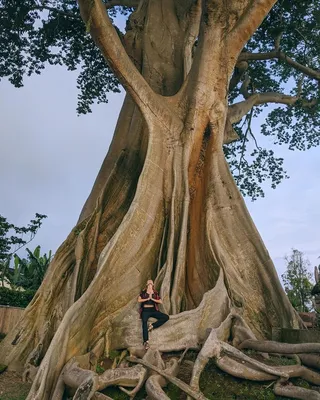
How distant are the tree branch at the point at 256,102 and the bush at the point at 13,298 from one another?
30.3 feet

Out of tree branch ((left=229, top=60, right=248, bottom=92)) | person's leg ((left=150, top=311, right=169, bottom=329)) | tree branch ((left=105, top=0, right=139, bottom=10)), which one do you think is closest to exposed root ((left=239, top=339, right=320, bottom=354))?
person's leg ((left=150, top=311, right=169, bottom=329))

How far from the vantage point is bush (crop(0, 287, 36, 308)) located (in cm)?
1454

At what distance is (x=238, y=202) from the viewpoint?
24.7 ft

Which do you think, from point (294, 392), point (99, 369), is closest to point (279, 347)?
point (294, 392)

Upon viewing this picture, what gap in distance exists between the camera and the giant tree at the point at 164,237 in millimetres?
5273

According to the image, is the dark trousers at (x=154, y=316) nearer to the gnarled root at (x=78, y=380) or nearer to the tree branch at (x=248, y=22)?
the gnarled root at (x=78, y=380)

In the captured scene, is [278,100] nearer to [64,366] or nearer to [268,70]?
[268,70]

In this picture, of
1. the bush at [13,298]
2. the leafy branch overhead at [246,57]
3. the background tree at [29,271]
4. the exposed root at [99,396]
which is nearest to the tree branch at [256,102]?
the leafy branch overhead at [246,57]

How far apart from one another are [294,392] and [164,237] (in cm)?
317

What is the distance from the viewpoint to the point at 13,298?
48.0ft

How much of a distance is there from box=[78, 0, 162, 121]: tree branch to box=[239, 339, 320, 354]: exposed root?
4.01 meters

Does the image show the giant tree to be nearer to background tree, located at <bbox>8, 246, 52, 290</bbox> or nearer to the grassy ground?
the grassy ground

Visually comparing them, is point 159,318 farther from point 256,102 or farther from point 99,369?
point 256,102

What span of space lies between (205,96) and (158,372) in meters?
4.84
